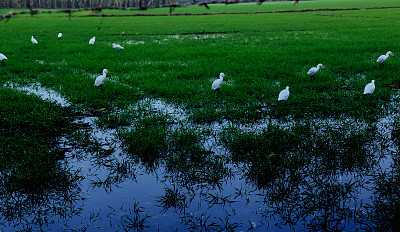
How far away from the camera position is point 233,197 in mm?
4676

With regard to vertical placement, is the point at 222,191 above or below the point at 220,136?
below

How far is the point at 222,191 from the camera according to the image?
4832mm

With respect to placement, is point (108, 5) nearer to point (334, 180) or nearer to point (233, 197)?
point (233, 197)

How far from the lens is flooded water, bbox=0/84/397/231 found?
4.15m

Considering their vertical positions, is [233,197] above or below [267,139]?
below

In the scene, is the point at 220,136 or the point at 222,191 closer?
the point at 222,191

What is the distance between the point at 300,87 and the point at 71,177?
280 inches

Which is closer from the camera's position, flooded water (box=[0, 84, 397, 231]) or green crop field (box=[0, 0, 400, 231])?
flooded water (box=[0, 84, 397, 231])

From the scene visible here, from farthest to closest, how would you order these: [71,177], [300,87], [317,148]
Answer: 1. [300,87]
2. [317,148]
3. [71,177]

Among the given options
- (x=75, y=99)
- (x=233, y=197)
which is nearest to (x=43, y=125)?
(x=75, y=99)

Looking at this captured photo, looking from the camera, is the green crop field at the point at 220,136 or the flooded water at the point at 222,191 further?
the green crop field at the point at 220,136

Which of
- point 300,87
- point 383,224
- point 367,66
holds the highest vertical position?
point 367,66

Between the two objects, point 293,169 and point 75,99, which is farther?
point 75,99

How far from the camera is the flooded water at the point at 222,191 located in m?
4.15
